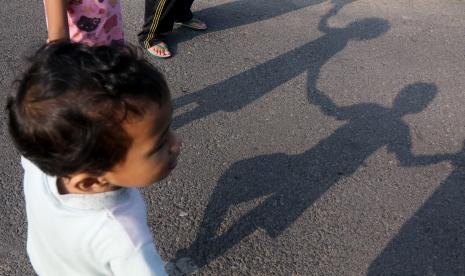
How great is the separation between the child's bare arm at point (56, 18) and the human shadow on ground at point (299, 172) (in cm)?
109

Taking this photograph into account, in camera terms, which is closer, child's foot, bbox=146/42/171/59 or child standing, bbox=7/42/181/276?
child standing, bbox=7/42/181/276

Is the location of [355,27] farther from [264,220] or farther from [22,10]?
[22,10]

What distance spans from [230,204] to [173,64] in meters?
1.40

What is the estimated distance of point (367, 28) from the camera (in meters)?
3.79

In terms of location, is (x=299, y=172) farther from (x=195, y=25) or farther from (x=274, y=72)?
(x=195, y=25)

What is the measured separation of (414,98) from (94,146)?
103 inches

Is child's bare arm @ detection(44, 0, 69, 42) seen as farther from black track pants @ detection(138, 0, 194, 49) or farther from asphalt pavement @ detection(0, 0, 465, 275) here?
black track pants @ detection(138, 0, 194, 49)

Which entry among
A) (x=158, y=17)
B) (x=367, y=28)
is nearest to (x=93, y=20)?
(x=158, y=17)

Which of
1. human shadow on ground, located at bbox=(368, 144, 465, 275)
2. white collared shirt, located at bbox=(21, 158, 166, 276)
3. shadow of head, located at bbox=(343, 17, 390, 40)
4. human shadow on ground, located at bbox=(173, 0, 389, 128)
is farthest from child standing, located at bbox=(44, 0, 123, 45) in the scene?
shadow of head, located at bbox=(343, 17, 390, 40)

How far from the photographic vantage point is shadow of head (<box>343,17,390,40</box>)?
371cm

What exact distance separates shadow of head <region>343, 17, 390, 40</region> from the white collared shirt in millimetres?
2948

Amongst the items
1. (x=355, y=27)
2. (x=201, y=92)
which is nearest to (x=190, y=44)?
(x=201, y=92)

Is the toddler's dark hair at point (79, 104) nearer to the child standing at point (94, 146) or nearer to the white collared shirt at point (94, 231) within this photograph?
the child standing at point (94, 146)

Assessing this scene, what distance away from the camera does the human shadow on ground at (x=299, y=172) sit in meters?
2.27
